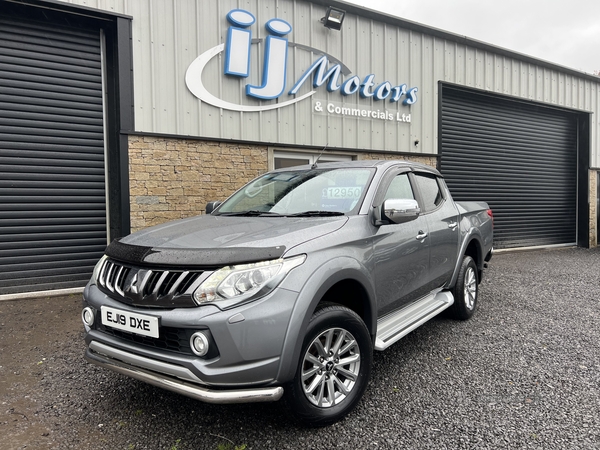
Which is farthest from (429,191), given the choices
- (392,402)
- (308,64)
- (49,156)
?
(49,156)

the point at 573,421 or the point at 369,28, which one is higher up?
the point at 369,28

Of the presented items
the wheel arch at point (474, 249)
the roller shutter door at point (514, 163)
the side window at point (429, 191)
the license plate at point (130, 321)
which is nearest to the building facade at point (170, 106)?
the roller shutter door at point (514, 163)

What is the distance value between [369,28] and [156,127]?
4.93 m

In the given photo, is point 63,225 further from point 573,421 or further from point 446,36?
point 446,36

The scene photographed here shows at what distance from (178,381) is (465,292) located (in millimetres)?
3480

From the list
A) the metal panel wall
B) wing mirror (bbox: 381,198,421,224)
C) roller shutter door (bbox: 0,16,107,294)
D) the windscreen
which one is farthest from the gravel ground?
the metal panel wall

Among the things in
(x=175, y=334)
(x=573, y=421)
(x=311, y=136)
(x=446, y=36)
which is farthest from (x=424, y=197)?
(x=446, y=36)

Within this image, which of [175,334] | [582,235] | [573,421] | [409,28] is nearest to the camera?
[175,334]

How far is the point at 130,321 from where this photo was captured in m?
2.24

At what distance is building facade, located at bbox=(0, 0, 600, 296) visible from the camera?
588cm

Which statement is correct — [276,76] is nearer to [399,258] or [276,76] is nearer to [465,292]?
[465,292]

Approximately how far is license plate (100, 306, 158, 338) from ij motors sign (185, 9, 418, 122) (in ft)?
16.2

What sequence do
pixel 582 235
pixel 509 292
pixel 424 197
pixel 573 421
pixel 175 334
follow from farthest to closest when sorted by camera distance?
pixel 582 235 → pixel 509 292 → pixel 424 197 → pixel 573 421 → pixel 175 334

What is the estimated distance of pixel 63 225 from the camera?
20.1 feet
